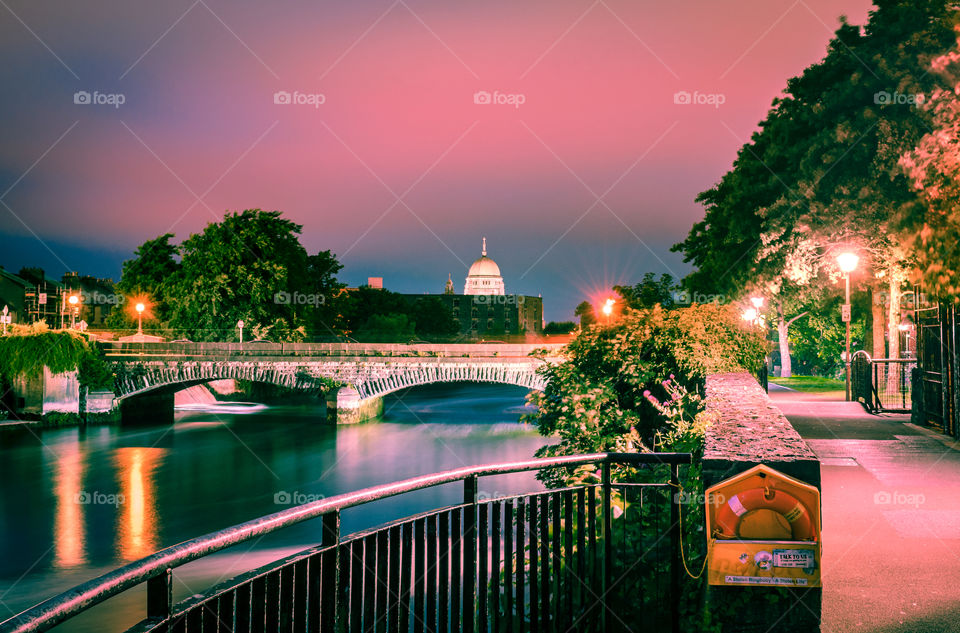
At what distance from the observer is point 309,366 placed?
4525 centimetres

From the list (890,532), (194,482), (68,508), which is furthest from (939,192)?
(68,508)

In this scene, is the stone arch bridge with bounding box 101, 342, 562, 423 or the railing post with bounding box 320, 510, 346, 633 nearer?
the railing post with bounding box 320, 510, 346, 633

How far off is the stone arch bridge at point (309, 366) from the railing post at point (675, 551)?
122 feet

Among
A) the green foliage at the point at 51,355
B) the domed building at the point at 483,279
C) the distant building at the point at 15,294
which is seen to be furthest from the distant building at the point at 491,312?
the green foliage at the point at 51,355

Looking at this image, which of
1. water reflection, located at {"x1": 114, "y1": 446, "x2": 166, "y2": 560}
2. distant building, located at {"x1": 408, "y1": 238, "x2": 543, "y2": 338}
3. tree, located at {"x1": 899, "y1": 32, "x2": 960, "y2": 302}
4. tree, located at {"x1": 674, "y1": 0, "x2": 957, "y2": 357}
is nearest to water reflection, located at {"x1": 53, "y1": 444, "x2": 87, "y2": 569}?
water reflection, located at {"x1": 114, "y1": 446, "x2": 166, "y2": 560}

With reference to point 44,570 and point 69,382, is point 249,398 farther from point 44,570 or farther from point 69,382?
point 44,570

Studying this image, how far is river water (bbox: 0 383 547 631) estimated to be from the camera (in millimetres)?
20047

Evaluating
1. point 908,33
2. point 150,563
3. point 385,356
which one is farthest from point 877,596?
point 385,356

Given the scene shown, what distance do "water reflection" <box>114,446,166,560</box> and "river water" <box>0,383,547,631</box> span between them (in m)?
0.06

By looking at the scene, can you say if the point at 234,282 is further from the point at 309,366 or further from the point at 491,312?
the point at 491,312

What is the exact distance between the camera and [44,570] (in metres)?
19.9

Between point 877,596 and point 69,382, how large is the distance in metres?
47.7

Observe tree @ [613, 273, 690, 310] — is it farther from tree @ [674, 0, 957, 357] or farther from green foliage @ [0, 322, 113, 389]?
green foliage @ [0, 322, 113, 389]

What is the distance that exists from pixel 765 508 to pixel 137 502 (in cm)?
2756
